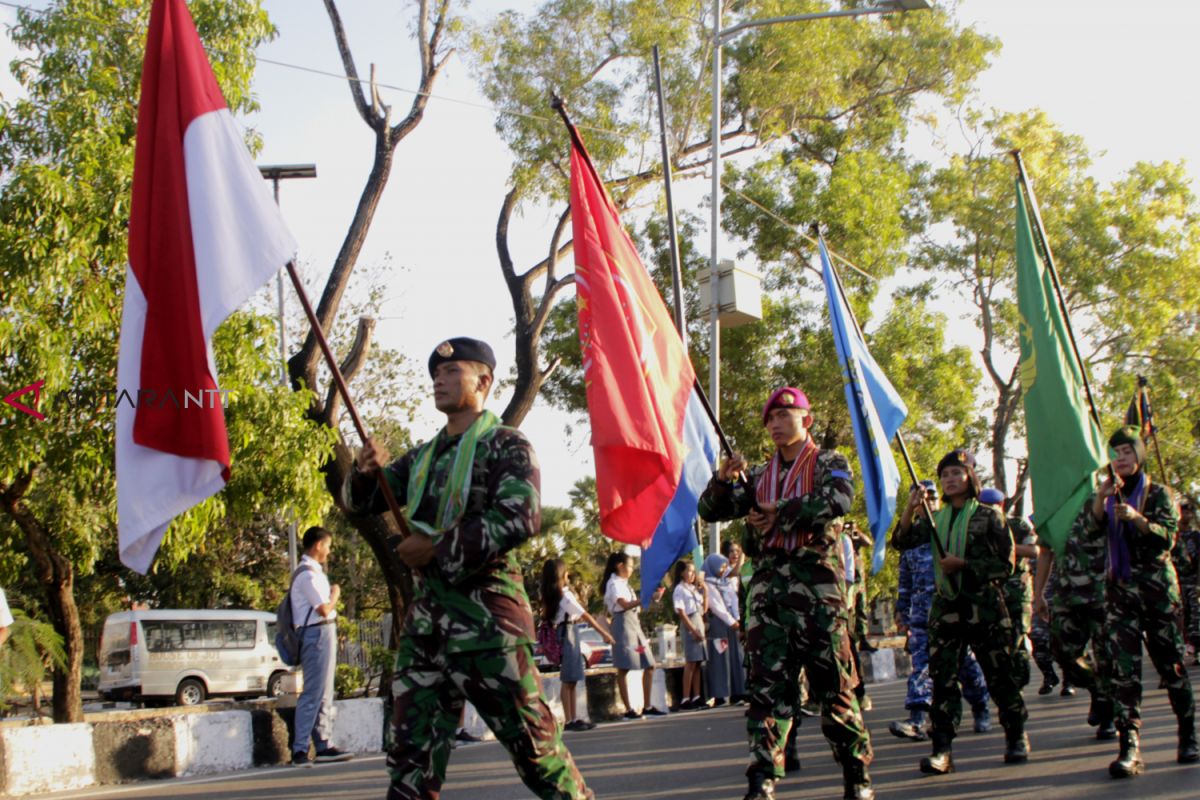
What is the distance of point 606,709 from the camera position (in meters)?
14.0

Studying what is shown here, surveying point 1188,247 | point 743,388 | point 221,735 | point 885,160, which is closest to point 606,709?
point 221,735

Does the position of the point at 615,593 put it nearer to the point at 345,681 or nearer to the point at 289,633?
the point at 289,633

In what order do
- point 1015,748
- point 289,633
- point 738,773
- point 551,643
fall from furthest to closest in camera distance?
point 551,643 → point 289,633 → point 738,773 → point 1015,748

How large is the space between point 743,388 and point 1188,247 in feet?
41.2

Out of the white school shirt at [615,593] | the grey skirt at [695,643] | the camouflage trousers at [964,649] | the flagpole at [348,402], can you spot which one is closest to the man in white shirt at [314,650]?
the white school shirt at [615,593]

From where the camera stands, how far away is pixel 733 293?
1666 centimetres

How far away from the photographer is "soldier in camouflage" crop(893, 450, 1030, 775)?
753 cm

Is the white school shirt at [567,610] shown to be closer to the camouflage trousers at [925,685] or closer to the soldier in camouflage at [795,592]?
the camouflage trousers at [925,685]

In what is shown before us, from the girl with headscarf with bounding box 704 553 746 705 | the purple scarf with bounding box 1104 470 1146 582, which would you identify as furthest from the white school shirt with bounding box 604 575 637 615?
the purple scarf with bounding box 1104 470 1146 582

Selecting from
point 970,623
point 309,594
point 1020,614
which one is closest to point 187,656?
point 309,594

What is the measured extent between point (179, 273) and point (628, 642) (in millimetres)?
8899

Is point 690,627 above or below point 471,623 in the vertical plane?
below

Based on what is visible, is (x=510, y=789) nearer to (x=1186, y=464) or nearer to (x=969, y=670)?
(x=969, y=670)

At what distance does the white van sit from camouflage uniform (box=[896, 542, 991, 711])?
23.1 metres
